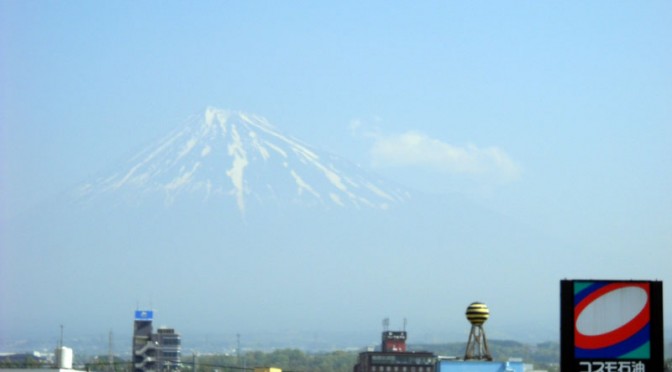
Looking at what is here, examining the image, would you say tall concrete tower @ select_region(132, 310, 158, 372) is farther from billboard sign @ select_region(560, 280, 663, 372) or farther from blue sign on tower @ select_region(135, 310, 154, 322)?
billboard sign @ select_region(560, 280, 663, 372)

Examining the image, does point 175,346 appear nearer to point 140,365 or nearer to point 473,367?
point 140,365

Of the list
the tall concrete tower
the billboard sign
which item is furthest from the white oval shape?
the tall concrete tower

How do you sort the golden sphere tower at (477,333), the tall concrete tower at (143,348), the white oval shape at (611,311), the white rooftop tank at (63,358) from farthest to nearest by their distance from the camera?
the tall concrete tower at (143,348)
the white rooftop tank at (63,358)
the golden sphere tower at (477,333)
the white oval shape at (611,311)

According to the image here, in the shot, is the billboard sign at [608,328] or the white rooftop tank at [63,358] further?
the white rooftop tank at [63,358]

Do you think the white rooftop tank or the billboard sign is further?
the white rooftop tank

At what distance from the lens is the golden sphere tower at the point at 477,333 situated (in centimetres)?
9112

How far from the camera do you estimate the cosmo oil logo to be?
55.3 m

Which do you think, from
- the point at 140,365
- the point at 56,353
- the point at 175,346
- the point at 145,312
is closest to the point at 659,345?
the point at 56,353

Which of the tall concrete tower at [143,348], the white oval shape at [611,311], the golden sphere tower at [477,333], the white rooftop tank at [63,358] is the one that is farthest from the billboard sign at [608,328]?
the tall concrete tower at [143,348]

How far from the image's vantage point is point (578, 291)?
5531cm

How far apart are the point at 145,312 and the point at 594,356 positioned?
101825mm

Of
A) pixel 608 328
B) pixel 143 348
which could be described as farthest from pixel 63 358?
pixel 608 328

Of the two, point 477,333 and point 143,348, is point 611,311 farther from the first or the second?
point 143,348

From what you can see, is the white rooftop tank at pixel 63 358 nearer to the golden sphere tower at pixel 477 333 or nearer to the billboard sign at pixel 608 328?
the golden sphere tower at pixel 477 333
